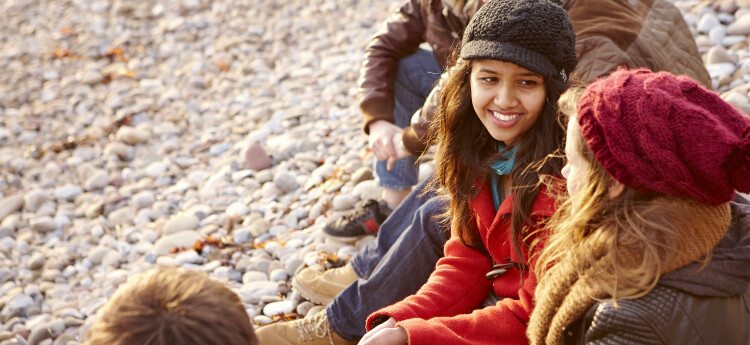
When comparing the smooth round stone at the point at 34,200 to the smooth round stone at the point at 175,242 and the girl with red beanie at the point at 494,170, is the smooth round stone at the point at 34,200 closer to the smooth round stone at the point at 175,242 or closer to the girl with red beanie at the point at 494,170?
the smooth round stone at the point at 175,242

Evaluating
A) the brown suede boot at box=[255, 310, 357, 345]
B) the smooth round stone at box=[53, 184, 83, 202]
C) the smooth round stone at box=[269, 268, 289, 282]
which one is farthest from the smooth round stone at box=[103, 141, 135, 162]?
the brown suede boot at box=[255, 310, 357, 345]

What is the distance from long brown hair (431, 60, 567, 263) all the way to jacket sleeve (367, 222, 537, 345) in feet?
0.28

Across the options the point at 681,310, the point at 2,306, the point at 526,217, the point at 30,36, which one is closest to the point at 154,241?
the point at 2,306

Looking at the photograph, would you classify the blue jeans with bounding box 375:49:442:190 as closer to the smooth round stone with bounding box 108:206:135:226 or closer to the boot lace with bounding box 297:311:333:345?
the boot lace with bounding box 297:311:333:345

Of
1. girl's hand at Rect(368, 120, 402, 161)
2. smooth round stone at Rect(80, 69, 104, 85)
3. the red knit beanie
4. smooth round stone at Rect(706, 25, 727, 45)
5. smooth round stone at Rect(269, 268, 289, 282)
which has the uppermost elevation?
the red knit beanie

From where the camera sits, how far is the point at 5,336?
3668 mm

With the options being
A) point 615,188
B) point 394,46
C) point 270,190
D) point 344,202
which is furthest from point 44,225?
point 615,188

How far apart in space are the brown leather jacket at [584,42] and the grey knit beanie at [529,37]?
478 millimetres

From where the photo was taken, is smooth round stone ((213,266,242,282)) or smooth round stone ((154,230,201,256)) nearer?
smooth round stone ((213,266,242,282))

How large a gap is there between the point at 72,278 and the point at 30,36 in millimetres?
5988

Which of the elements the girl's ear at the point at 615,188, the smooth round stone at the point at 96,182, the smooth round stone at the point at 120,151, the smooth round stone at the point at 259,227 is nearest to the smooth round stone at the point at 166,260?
the smooth round stone at the point at 259,227

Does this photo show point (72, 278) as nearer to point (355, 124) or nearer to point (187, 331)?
point (355, 124)

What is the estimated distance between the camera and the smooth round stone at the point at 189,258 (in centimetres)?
416

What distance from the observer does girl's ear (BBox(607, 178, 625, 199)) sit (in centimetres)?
186
